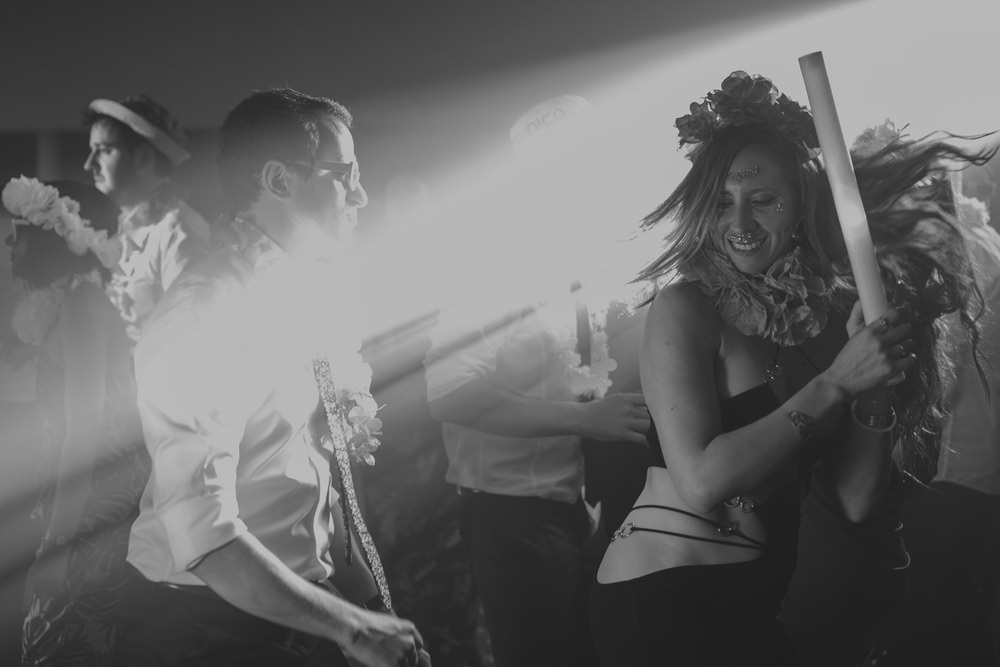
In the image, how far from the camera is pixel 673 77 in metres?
3.06

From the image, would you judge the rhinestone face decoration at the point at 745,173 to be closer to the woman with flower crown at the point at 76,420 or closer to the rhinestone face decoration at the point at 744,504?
the rhinestone face decoration at the point at 744,504

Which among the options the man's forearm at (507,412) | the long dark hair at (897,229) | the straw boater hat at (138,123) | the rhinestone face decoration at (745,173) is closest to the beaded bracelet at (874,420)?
the long dark hair at (897,229)

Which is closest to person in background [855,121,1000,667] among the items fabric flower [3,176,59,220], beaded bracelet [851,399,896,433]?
beaded bracelet [851,399,896,433]

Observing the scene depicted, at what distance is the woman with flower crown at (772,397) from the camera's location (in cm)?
163

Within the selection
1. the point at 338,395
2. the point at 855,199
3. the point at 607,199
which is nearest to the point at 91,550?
the point at 338,395

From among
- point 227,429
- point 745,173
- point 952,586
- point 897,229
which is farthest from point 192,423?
point 952,586

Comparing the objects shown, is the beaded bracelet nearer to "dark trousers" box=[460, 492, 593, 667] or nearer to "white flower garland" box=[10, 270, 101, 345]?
"dark trousers" box=[460, 492, 593, 667]

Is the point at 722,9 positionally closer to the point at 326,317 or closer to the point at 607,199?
the point at 607,199

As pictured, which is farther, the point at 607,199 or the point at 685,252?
the point at 607,199

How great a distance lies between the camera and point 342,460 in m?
1.76

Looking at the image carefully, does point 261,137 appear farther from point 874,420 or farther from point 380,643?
point 874,420

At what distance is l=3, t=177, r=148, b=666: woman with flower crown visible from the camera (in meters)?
2.20

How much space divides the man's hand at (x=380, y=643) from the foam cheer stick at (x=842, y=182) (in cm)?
92

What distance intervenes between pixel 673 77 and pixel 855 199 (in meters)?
1.39
